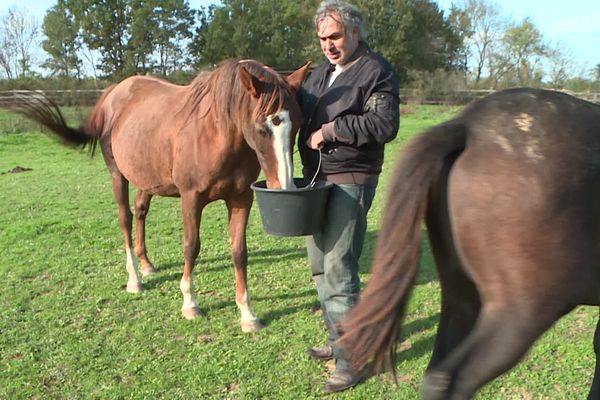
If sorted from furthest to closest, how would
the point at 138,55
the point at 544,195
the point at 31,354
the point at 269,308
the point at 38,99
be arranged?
the point at 138,55, the point at 38,99, the point at 269,308, the point at 31,354, the point at 544,195

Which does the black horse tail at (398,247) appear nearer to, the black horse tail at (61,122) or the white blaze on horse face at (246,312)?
the white blaze on horse face at (246,312)

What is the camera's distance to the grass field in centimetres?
303

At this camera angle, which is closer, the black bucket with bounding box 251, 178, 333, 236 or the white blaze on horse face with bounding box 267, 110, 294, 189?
the black bucket with bounding box 251, 178, 333, 236

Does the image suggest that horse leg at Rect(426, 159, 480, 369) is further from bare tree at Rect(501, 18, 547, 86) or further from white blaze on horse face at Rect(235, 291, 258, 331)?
bare tree at Rect(501, 18, 547, 86)

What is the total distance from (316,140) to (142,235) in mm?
2978

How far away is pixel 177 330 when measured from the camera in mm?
3834

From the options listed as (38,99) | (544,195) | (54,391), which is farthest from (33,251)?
(544,195)

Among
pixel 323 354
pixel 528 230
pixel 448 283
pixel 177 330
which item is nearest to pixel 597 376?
pixel 448 283

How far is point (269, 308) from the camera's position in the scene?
4215 mm

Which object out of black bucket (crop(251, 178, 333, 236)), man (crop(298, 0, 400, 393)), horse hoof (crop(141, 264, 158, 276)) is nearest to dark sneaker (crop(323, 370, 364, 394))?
man (crop(298, 0, 400, 393))

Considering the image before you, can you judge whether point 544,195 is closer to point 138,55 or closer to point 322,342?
point 322,342

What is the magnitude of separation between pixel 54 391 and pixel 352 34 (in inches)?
106

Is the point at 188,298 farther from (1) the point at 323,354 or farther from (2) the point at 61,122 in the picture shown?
(2) the point at 61,122

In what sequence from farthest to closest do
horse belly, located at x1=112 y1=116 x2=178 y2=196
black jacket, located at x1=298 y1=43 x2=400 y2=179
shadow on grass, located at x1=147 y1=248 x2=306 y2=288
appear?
shadow on grass, located at x1=147 y1=248 x2=306 y2=288
horse belly, located at x1=112 y1=116 x2=178 y2=196
black jacket, located at x1=298 y1=43 x2=400 y2=179
